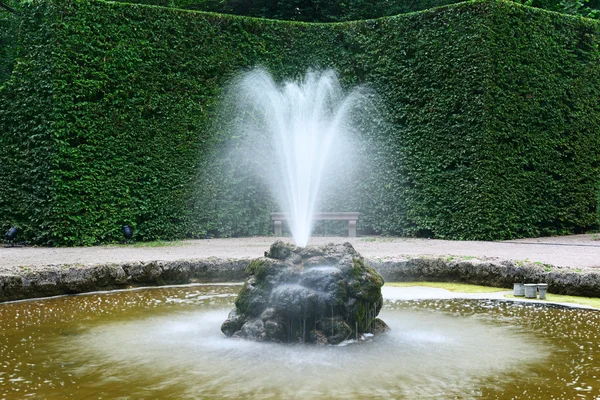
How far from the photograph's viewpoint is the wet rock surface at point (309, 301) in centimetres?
511

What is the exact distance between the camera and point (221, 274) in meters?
7.87

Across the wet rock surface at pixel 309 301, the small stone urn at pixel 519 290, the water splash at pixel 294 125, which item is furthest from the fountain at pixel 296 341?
the water splash at pixel 294 125

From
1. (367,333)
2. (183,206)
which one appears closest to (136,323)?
(367,333)

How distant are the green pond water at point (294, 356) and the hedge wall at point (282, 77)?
19.8 ft

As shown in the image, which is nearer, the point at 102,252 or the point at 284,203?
the point at 102,252

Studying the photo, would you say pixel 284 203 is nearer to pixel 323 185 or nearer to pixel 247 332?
pixel 323 185

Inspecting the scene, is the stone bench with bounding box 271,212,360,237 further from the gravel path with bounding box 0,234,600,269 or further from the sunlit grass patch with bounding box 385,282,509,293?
the sunlit grass patch with bounding box 385,282,509,293

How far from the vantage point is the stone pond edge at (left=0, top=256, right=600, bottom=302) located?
673 cm

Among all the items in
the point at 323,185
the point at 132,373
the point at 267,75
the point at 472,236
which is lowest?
the point at 132,373

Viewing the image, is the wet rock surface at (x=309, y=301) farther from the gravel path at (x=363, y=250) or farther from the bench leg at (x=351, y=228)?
the bench leg at (x=351, y=228)

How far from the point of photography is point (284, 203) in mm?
13930

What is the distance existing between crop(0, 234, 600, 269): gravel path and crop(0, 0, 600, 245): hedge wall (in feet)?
2.72

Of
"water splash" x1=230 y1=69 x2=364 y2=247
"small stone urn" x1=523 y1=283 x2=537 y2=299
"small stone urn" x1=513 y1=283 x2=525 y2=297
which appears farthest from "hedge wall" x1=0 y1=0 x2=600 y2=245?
"small stone urn" x1=523 y1=283 x2=537 y2=299

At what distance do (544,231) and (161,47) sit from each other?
8.84 m
